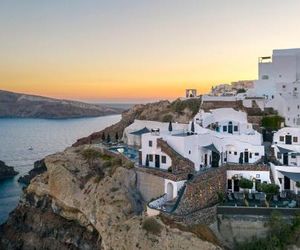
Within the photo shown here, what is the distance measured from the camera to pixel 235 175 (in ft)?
117

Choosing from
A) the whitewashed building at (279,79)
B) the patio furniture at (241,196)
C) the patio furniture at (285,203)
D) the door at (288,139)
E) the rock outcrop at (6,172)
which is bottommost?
the rock outcrop at (6,172)

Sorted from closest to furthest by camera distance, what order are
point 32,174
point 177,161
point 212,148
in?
point 177,161 < point 212,148 < point 32,174

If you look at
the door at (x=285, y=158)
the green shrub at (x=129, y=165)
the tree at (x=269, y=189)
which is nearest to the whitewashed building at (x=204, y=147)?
the green shrub at (x=129, y=165)

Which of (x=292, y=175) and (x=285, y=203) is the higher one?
(x=292, y=175)

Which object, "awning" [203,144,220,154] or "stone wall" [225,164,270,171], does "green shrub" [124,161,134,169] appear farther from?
"stone wall" [225,164,270,171]

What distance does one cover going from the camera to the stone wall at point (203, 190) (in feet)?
99.9

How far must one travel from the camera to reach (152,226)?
28.2m

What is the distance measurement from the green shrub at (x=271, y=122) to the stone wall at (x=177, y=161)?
545 inches

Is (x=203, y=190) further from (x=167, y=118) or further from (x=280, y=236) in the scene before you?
(x=167, y=118)

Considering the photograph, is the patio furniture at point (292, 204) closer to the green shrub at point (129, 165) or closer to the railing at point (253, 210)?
the railing at point (253, 210)

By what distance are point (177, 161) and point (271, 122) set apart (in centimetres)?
1601

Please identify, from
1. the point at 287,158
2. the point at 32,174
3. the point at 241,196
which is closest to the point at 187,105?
the point at 287,158

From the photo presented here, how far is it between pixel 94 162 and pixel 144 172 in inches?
273

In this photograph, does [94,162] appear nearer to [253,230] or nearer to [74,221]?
[74,221]
